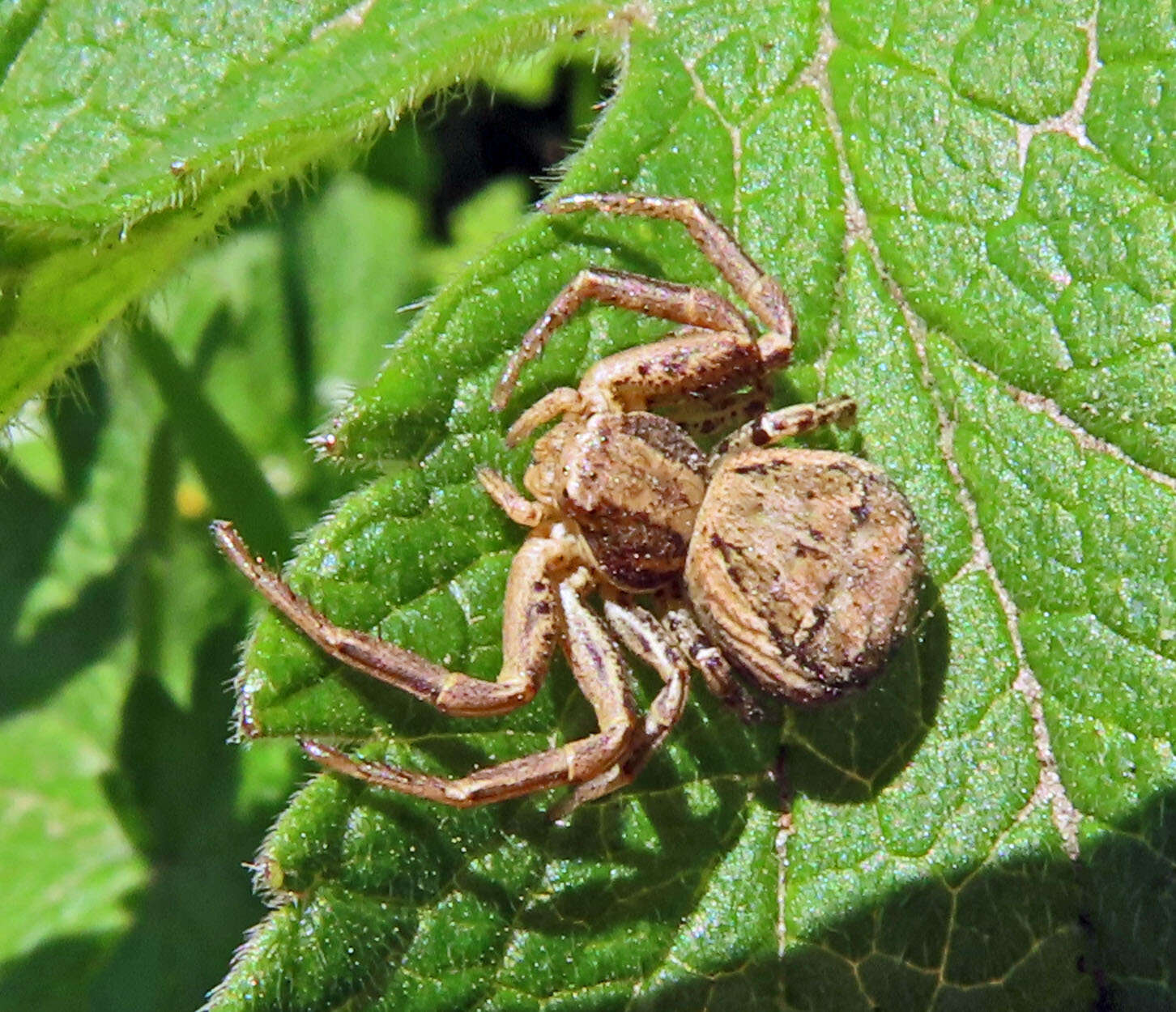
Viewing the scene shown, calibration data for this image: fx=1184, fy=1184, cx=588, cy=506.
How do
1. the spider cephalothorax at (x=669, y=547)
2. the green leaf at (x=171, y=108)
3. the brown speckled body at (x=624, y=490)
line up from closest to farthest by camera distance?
the green leaf at (x=171, y=108) → the spider cephalothorax at (x=669, y=547) → the brown speckled body at (x=624, y=490)

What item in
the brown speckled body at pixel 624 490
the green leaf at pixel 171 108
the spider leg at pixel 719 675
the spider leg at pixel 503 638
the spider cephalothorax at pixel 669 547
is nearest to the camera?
the green leaf at pixel 171 108

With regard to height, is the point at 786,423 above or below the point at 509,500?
below

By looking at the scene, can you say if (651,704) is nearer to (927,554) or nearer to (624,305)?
(927,554)

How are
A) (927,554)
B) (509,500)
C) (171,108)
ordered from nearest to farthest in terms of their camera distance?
1. (171,108)
2. (509,500)
3. (927,554)

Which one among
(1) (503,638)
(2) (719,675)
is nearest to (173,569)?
(1) (503,638)

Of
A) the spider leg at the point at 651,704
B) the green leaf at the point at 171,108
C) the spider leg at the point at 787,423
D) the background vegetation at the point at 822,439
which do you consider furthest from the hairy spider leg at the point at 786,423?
the green leaf at the point at 171,108

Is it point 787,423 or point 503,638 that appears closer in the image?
point 503,638

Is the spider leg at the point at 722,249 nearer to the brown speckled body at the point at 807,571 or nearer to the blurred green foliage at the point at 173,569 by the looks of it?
the brown speckled body at the point at 807,571

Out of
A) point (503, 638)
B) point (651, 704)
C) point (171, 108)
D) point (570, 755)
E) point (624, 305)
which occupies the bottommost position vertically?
point (651, 704)
